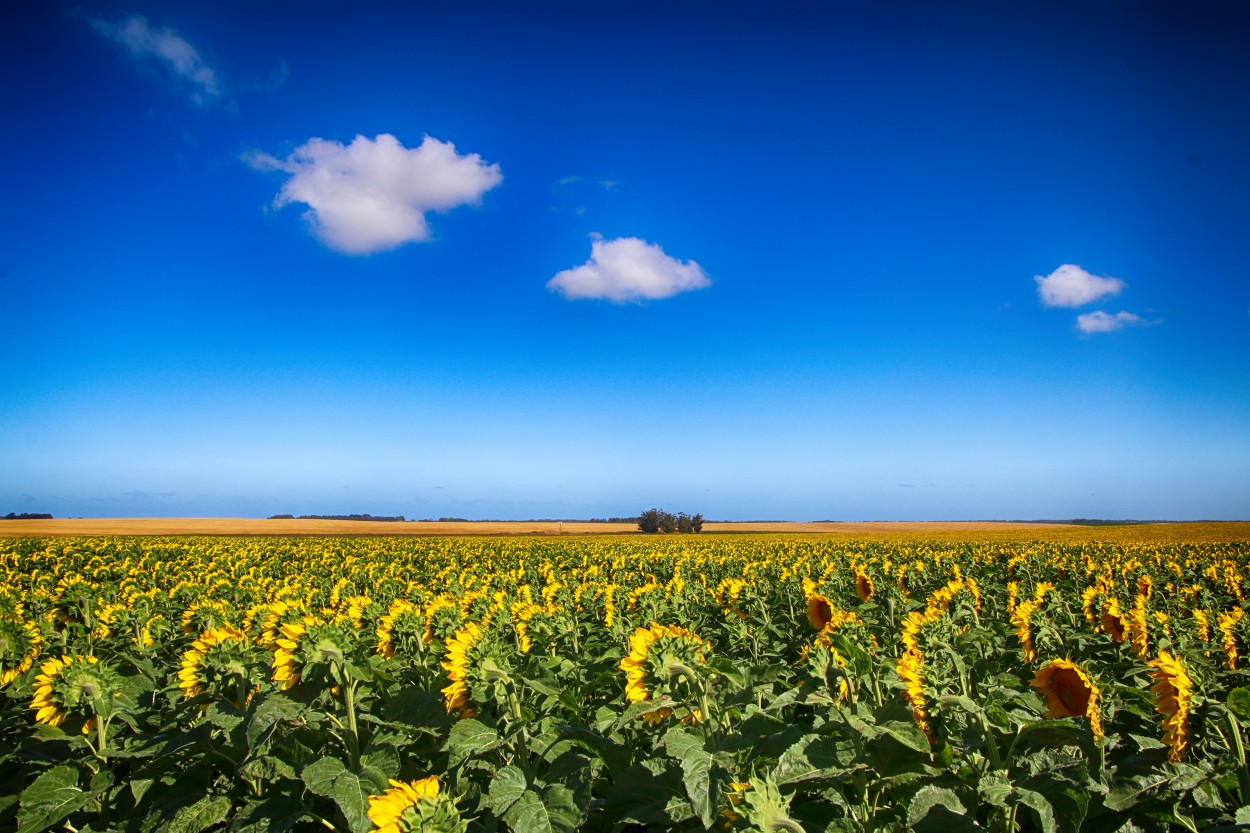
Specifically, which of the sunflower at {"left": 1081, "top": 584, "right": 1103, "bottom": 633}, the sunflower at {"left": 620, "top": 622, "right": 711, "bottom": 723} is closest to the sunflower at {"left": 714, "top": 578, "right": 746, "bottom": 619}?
the sunflower at {"left": 1081, "top": 584, "right": 1103, "bottom": 633}

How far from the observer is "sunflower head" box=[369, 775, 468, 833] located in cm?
184

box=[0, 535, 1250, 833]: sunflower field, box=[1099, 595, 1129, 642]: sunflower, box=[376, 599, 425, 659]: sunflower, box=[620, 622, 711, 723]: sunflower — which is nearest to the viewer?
box=[0, 535, 1250, 833]: sunflower field

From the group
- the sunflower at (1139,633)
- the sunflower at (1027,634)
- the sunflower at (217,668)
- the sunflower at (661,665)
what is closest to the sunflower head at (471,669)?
the sunflower at (661,665)

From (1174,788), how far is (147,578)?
22628 mm

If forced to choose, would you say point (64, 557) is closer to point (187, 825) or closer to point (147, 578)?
point (147, 578)

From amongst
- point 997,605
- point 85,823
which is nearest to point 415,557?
point 997,605

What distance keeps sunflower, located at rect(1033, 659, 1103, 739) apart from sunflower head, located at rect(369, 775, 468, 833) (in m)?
3.14

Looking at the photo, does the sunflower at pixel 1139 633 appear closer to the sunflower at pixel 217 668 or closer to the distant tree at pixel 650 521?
the sunflower at pixel 217 668

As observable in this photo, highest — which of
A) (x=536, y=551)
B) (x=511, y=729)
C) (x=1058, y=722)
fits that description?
(x=1058, y=722)

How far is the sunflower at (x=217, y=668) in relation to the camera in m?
3.53

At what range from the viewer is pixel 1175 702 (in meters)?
3.02

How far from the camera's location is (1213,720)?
2996 millimetres

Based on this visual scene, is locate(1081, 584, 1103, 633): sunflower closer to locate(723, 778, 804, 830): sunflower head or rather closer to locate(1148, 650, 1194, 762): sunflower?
locate(1148, 650, 1194, 762): sunflower

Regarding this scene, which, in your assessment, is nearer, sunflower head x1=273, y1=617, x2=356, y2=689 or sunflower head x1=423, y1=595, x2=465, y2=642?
sunflower head x1=273, y1=617, x2=356, y2=689
